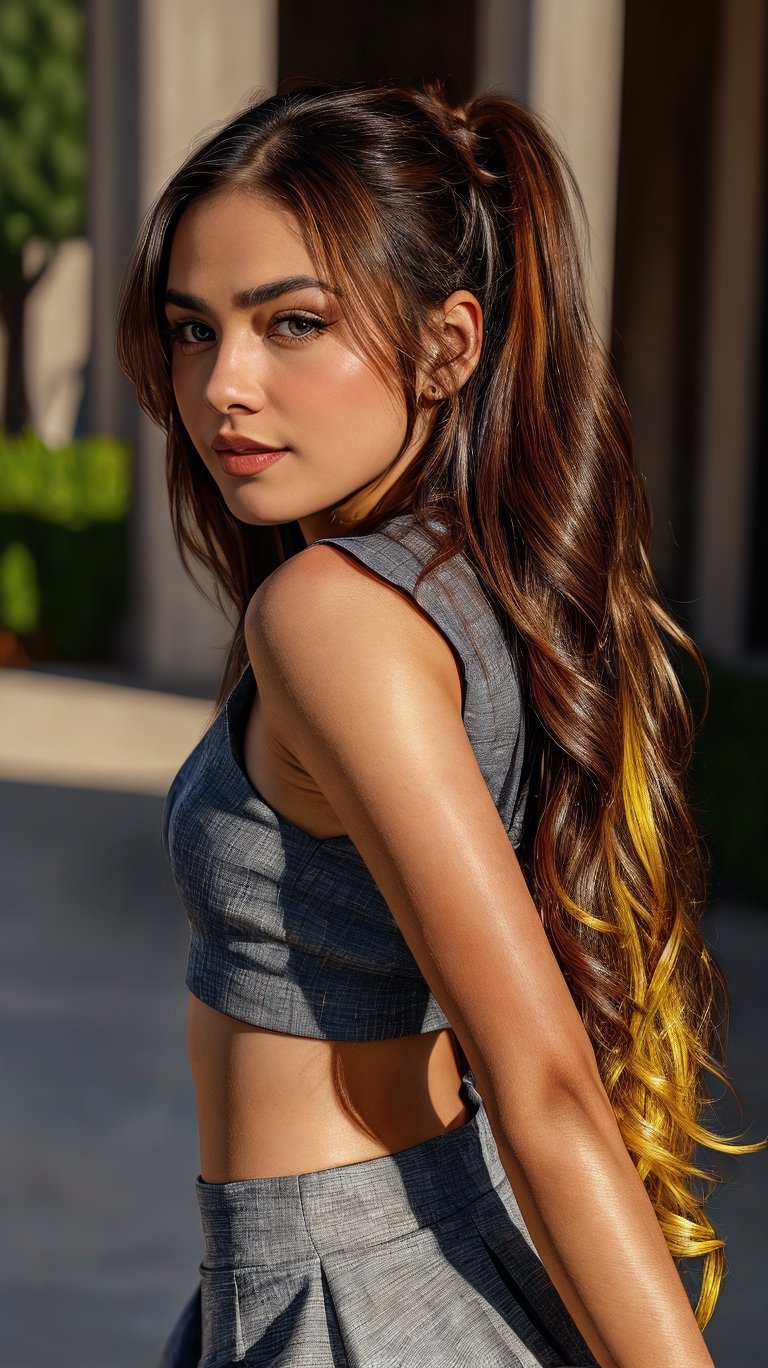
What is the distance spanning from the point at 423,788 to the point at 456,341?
0.47 meters

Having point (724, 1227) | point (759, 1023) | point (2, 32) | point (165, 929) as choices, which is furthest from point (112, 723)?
point (2, 32)

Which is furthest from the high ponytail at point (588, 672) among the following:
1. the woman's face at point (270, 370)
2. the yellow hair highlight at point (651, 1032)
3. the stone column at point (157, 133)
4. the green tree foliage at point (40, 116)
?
the green tree foliage at point (40, 116)

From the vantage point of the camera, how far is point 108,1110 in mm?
4316

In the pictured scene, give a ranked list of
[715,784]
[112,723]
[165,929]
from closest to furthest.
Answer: [165,929] < [715,784] < [112,723]

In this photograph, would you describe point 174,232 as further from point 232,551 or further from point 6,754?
point 6,754

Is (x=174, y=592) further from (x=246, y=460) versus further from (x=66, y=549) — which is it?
(x=246, y=460)

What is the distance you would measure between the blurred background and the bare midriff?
214 cm

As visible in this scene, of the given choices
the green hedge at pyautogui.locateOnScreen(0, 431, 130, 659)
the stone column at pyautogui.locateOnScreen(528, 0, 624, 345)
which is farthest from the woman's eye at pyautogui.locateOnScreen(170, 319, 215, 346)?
the green hedge at pyautogui.locateOnScreen(0, 431, 130, 659)

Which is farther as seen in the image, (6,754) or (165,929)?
(6,754)

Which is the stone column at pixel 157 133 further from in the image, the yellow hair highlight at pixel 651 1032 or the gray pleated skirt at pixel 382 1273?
the gray pleated skirt at pixel 382 1273

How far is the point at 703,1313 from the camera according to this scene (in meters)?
1.42

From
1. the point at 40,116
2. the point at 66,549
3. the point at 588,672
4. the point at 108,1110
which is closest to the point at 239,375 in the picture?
the point at 588,672

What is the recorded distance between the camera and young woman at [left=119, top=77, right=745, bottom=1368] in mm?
1118

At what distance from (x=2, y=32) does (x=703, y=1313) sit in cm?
2070
